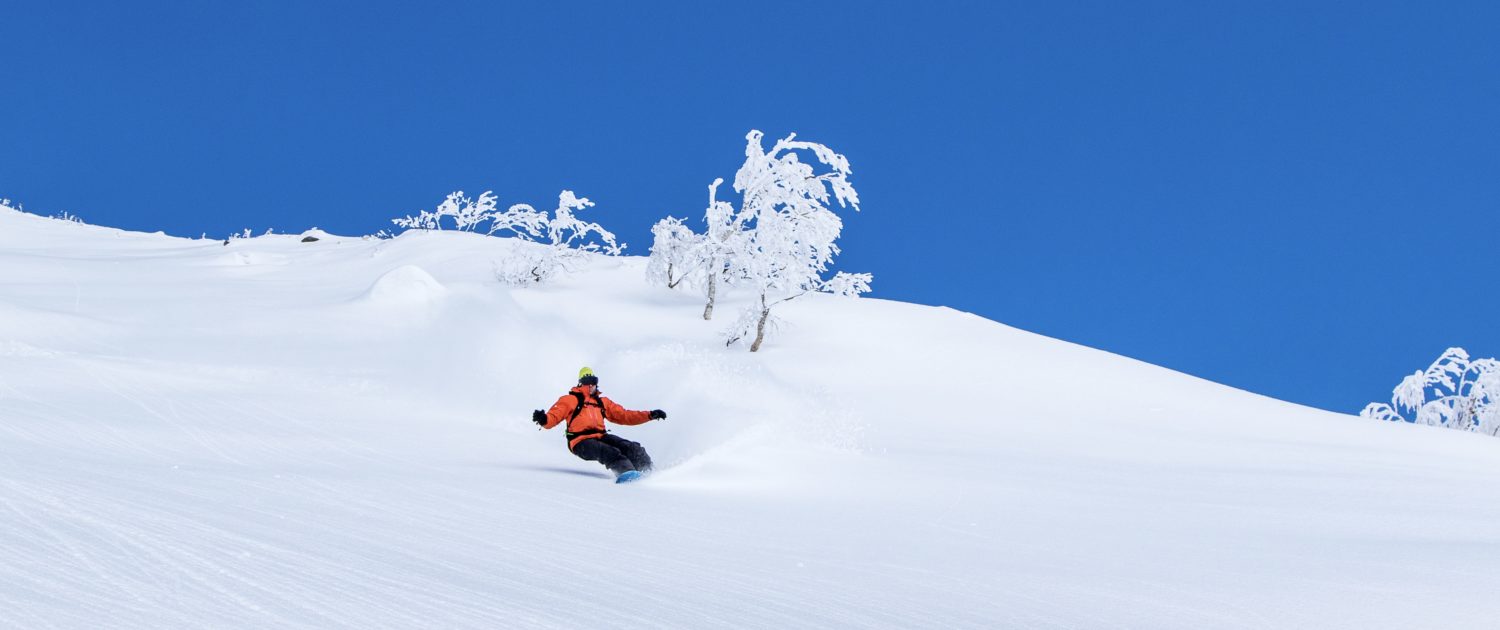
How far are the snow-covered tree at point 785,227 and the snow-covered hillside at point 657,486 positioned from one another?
5.95 ft

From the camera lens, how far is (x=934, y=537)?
202 inches

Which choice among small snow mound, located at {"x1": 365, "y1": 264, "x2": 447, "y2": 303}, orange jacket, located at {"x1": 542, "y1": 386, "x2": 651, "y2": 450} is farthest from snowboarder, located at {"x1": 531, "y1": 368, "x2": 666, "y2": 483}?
small snow mound, located at {"x1": 365, "y1": 264, "x2": 447, "y2": 303}

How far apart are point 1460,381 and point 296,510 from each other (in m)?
27.1

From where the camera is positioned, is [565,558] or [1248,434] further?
[1248,434]

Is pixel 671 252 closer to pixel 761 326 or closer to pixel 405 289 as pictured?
pixel 761 326

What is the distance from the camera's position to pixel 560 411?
25.6 ft

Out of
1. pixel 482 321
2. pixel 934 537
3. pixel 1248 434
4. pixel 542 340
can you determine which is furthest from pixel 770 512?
pixel 1248 434

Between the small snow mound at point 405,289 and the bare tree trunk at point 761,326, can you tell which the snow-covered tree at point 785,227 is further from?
the small snow mound at point 405,289

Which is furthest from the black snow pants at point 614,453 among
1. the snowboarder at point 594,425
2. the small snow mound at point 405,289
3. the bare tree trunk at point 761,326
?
the bare tree trunk at point 761,326

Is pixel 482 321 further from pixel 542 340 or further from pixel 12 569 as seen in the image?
pixel 12 569

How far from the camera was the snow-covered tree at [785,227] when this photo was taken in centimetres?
2016

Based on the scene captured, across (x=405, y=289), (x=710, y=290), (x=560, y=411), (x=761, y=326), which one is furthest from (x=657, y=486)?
(x=710, y=290)

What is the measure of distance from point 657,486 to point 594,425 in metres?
1.26

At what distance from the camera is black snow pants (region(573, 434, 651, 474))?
743cm
